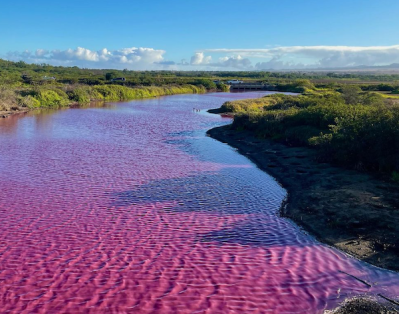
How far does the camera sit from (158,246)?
9.98m


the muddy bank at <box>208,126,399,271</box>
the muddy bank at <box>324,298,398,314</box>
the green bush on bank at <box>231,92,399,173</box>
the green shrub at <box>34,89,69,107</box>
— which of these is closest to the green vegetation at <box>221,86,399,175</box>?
the green bush on bank at <box>231,92,399,173</box>

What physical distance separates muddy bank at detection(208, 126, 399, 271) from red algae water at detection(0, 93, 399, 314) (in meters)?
0.50

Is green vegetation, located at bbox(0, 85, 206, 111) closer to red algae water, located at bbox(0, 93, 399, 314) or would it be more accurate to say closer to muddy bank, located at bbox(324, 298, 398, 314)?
red algae water, located at bbox(0, 93, 399, 314)

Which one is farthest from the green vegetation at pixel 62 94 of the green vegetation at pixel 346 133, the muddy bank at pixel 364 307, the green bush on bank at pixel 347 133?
the muddy bank at pixel 364 307

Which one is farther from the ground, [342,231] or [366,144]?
[366,144]

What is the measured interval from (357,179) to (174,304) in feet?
32.1

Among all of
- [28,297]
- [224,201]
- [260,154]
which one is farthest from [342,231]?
[260,154]

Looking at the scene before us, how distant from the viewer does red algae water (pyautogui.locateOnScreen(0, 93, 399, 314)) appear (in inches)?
303

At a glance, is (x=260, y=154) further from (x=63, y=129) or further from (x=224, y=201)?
(x=63, y=129)

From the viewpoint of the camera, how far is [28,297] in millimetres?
7645

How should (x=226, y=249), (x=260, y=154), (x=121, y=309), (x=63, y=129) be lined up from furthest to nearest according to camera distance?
(x=63, y=129) < (x=260, y=154) < (x=226, y=249) < (x=121, y=309)

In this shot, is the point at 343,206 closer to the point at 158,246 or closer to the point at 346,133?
the point at 158,246

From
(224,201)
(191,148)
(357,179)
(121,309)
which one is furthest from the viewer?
(191,148)

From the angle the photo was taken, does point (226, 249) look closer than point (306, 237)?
Yes
